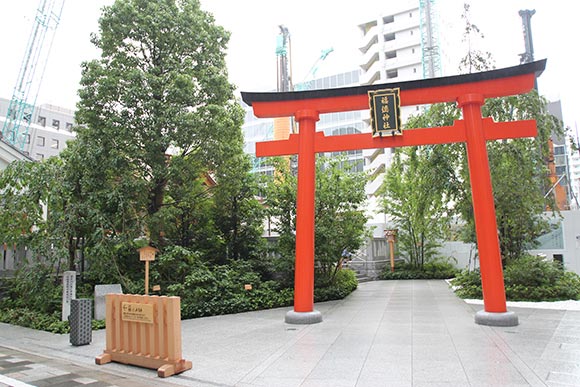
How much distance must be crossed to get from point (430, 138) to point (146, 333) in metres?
7.98

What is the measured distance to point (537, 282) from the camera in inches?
516

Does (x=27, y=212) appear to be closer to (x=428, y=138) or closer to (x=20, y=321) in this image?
(x=20, y=321)

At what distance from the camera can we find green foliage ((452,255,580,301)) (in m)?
12.6

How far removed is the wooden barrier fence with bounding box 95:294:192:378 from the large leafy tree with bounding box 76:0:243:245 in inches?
215

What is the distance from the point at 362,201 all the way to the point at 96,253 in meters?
8.97

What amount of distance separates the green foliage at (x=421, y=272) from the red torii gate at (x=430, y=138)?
1332 centimetres

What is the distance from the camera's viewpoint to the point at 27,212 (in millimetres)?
12289

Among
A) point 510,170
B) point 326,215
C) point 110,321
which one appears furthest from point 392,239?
point 110,321

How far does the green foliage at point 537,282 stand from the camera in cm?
1265

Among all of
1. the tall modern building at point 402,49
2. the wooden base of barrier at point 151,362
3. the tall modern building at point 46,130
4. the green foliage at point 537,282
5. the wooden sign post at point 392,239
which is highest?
the tall modern building at point 402,49

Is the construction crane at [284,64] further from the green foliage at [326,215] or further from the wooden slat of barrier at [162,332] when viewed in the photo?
the wooden slat of barrier at [162,332]

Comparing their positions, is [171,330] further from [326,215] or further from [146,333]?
[326,215]

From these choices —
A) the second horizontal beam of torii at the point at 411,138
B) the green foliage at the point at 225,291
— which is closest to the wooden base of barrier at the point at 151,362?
the green foliage at the point at 225,291

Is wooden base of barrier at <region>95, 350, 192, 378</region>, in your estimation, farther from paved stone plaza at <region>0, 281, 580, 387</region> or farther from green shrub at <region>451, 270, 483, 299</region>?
green shrub at <region>451, 270, 483, 299</region>
